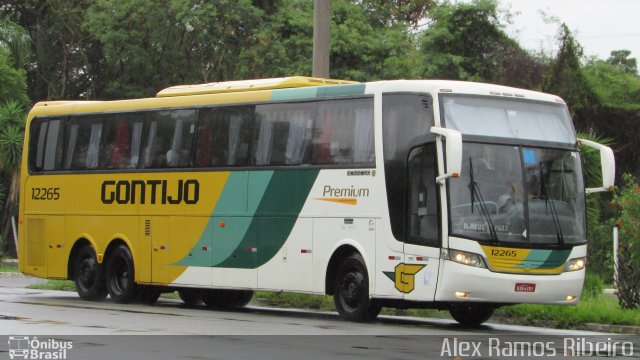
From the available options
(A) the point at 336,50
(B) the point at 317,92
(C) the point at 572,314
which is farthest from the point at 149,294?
(A) the point at 336,50

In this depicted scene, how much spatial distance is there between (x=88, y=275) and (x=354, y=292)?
6984 mm

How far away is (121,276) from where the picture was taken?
2350 cm

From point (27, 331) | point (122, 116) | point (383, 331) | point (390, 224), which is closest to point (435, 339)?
point (383, 331)

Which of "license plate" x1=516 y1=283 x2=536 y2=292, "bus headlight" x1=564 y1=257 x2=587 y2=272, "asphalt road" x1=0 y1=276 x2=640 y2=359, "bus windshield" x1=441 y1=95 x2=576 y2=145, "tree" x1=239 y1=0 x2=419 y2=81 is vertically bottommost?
"asphalt road" x1=0 y1=276 x2=640 y2=359

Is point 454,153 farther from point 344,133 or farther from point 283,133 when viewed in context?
point 283,133

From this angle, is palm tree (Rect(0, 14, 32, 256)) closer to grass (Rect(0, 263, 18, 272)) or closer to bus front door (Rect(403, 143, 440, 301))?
grass (Rect(0, 263, 18, 272))

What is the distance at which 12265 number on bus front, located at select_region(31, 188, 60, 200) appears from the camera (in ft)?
80.6

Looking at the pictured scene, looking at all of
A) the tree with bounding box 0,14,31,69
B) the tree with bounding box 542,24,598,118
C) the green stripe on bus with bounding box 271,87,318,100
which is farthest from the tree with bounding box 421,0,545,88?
the green stripe on bus with bounding box 271,87,318,100

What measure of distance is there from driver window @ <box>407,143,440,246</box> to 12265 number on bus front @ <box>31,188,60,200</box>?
9118mm

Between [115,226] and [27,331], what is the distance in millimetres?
8511

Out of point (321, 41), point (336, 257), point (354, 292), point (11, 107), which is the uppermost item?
point (11, 107)

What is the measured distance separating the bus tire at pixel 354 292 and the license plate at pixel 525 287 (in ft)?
7.62

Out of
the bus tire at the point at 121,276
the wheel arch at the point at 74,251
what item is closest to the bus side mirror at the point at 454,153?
the bus tire at the point at 121,276

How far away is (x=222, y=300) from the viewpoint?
2342 centimetres
